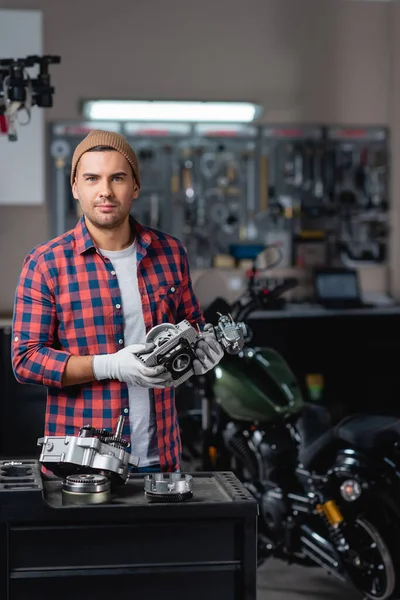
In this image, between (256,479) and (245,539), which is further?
(256,479)

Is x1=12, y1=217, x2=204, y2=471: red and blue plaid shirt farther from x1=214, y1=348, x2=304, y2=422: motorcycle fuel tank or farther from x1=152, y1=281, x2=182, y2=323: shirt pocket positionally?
x1=214, y1=348, x2=304, y2=422: motorcycle fuel tank

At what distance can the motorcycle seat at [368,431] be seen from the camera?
3266 mm

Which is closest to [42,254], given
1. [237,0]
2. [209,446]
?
[209,446]

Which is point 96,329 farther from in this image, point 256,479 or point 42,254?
point 256,479

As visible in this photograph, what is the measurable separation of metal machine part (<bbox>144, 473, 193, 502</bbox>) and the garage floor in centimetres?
203

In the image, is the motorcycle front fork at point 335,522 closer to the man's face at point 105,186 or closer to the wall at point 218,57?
the man's face at point 105,186

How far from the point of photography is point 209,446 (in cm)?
395

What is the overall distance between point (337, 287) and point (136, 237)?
466 cm

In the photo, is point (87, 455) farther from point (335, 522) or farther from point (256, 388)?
point (256, 388)

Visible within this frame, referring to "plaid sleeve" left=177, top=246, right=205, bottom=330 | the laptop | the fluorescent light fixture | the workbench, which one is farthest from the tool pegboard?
the workbench

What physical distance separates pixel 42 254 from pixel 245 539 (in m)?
0.86

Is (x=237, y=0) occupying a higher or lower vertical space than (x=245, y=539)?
higher

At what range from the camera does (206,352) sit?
205cm

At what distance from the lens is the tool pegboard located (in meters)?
7.03
